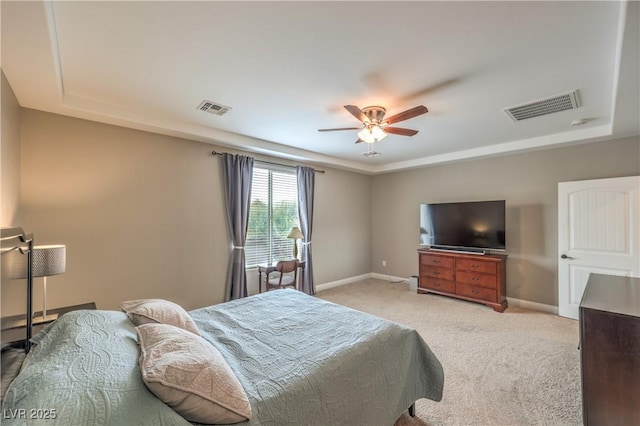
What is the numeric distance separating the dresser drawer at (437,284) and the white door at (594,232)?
1.40 m

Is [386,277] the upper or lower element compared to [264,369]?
lower

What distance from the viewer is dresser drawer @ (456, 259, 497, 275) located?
418cm

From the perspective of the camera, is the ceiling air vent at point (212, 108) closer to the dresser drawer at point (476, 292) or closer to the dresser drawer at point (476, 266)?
the dresser drawer at point (476, 266)

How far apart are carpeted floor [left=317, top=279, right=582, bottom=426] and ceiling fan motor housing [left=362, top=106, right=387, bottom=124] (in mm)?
2510

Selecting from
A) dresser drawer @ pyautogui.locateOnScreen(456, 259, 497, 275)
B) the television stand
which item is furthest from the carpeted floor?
the television stand

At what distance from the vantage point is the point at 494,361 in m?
2.64

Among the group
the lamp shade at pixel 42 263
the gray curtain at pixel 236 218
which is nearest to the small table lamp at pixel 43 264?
the lamp shade at pixel 42 263

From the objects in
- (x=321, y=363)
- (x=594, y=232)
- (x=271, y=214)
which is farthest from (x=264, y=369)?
(x=594, y=232)

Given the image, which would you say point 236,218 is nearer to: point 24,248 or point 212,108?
point 212,108

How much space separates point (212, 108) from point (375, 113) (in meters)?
1.76

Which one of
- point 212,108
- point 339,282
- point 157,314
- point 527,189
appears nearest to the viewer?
point 157,314

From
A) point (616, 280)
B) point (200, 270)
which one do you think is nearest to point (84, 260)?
point (200, 270)

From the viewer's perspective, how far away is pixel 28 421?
2.58 ft

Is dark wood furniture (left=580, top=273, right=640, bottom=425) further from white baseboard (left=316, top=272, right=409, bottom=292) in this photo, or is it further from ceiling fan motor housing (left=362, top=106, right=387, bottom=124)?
white baseboard (left=316, top=272, right=409, bottom=292)
